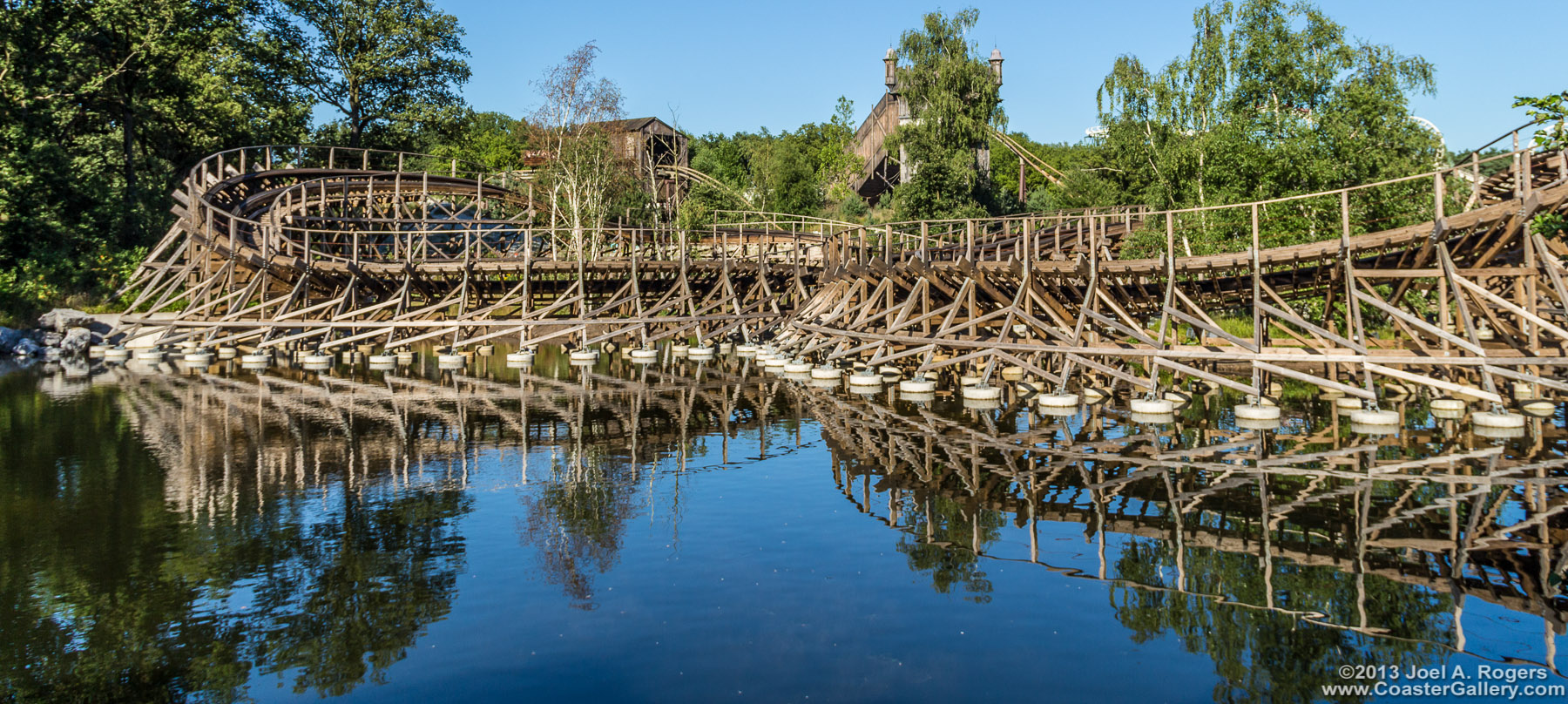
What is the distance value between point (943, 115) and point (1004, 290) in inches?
894

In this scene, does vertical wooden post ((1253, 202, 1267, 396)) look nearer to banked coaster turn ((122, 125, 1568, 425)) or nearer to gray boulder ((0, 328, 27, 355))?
banked coaster turn ((122, 125, 1568, 425))

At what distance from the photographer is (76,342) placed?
A: 105ft

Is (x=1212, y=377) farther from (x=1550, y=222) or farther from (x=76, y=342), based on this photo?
(x=76, y=342)

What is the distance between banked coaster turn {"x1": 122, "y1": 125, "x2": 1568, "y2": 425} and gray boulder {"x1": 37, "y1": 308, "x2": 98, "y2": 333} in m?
2.98

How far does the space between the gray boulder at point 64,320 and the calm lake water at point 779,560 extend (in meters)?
19.6

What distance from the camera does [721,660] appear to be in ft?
24.0

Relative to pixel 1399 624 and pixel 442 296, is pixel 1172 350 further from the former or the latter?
pixel 442 296

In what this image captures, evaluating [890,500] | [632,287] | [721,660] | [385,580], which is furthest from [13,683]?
[632,287]

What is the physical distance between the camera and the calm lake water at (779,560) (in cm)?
715

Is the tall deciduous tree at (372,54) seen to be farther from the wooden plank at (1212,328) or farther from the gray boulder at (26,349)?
the wooden plank at (1212,328)

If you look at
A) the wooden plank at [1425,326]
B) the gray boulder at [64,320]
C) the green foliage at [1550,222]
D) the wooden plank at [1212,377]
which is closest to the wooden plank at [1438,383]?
the wooden plank at [1425,326]

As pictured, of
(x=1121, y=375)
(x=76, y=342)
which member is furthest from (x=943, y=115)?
(x=76, y=342)

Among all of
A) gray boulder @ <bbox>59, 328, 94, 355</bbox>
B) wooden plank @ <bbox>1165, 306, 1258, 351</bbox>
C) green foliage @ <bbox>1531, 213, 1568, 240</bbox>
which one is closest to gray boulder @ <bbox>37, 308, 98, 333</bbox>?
gray boulder @ <bbox>59, 328, 94, 355</bbox>

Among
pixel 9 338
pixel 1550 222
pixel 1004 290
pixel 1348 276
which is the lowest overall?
pixel 9 338
